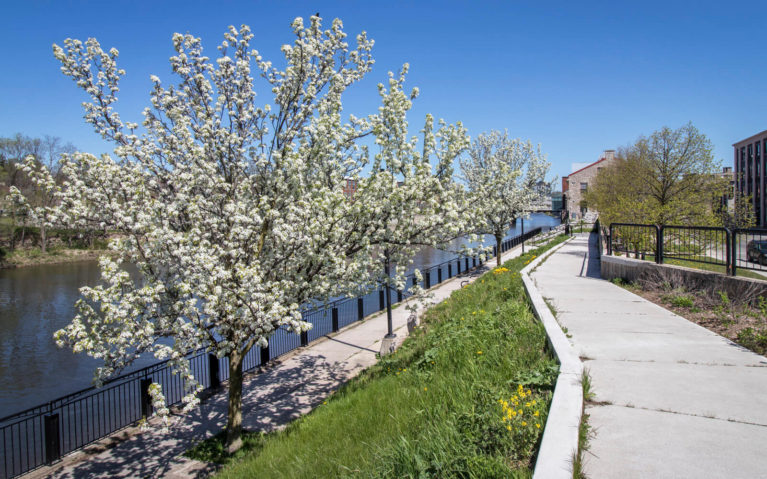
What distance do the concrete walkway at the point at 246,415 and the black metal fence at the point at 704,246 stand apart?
7601 mm

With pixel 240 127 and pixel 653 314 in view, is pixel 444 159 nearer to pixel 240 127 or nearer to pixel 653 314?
pixel 240 127

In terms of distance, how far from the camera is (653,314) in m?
7.66

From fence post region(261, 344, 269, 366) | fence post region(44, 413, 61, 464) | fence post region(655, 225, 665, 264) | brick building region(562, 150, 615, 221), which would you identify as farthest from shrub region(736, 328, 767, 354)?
brick building region(562, 150, 615, 221)

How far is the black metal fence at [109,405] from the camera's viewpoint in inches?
310

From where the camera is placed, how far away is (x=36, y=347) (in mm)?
18297

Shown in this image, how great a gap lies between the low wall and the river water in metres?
15.5

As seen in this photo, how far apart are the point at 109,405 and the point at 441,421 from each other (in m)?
8.26

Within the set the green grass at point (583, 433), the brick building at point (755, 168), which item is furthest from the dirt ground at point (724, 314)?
the brick building at point (755, 168)

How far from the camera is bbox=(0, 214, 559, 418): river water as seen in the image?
551 inches

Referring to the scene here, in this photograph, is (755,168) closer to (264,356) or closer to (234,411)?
(264,356)

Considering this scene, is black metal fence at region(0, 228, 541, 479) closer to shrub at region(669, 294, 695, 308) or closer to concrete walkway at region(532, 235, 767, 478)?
concrete walkway at region(532, 235, 767, 478)

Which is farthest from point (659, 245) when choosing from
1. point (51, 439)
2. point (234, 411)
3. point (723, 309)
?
point (51, 439)

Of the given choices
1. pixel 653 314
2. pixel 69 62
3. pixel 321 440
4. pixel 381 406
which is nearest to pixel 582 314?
pixel 653 314

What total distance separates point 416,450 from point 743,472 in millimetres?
2222
